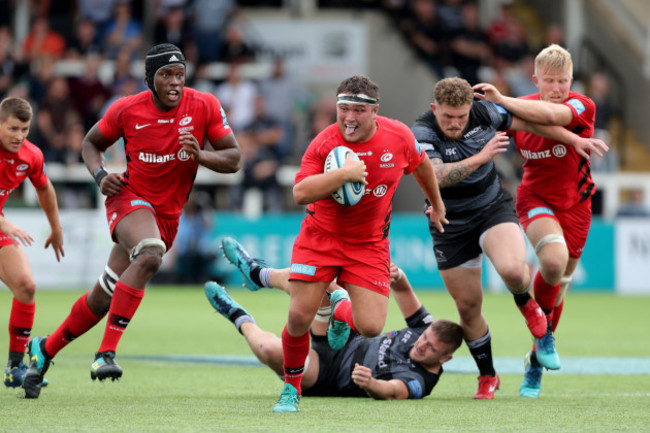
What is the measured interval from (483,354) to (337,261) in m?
1.77

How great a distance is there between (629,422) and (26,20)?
62.4 ft

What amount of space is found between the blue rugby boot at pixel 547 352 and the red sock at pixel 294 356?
80.8 inches

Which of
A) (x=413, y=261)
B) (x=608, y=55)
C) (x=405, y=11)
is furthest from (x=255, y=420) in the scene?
(x=608, y=55)

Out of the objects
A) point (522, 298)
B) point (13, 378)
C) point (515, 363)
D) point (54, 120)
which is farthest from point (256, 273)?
point (54, 120)

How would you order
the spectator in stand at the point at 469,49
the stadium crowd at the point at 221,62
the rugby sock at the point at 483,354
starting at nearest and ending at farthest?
1. the rugby sock at the point at 483,354
2. the stadium crowd at the point at 221,62
3. the spectator in stand at the point at 469,49

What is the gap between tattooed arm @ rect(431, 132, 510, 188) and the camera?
8.20 m

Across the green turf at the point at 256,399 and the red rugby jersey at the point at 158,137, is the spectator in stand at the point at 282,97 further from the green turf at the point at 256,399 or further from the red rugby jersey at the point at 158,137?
the red rugby jersey at the point at 158,137

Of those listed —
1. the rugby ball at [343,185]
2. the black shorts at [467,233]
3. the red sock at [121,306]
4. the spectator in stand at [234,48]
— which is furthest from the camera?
the spectator in stand at [234,48]

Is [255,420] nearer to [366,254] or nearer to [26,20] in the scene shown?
[366,254]

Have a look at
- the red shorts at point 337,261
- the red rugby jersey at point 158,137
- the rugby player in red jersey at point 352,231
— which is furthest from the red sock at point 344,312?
the red rugby jersey at point 158,137

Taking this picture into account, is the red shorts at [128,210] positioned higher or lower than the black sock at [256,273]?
higher

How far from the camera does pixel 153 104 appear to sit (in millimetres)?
8398

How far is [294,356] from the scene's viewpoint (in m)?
7.57

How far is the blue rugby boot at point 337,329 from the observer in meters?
7.93
